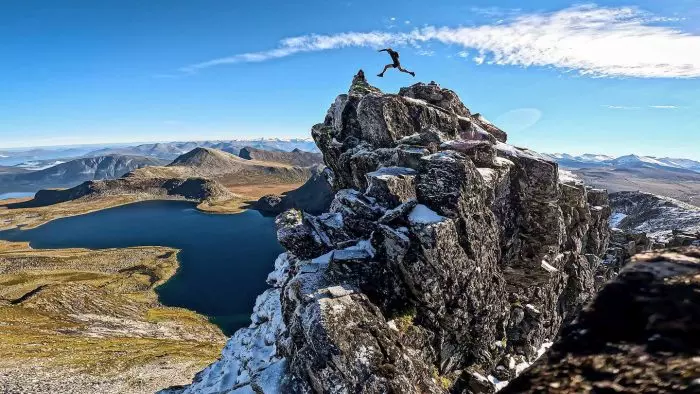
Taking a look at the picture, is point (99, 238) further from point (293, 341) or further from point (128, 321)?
point (293, 341)

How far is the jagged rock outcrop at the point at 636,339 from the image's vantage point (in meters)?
6.97

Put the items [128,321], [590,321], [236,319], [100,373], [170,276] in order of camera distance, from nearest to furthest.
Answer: [590,321]
[100,373]
[128,321]
[236,319]
[170,276]

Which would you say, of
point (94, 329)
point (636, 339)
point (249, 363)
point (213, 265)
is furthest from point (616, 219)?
point (94, 329)

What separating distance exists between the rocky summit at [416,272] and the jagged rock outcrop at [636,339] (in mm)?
17317

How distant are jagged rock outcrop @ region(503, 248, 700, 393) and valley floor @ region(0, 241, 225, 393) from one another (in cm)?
5973

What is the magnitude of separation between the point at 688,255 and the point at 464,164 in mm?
25355

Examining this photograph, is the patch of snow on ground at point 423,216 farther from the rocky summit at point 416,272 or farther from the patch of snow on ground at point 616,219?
the patch of snow on ground at point 616,219

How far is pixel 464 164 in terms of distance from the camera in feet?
111

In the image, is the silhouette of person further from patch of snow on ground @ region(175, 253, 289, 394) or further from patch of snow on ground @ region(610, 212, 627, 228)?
patch of snow on ground @ region(610, 212, 627, 228)

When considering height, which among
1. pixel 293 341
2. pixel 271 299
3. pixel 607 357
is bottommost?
pixel 271 299

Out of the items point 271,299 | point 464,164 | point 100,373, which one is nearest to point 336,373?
point 464,164

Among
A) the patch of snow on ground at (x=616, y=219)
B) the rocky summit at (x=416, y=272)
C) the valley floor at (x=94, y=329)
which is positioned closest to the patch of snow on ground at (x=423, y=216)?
the rocky summit at (x=416, y=272)

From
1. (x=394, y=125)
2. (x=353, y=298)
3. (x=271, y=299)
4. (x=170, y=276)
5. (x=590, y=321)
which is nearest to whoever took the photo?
(x=590, y=321)

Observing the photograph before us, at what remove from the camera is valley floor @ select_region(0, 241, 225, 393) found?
54156 millimetres
